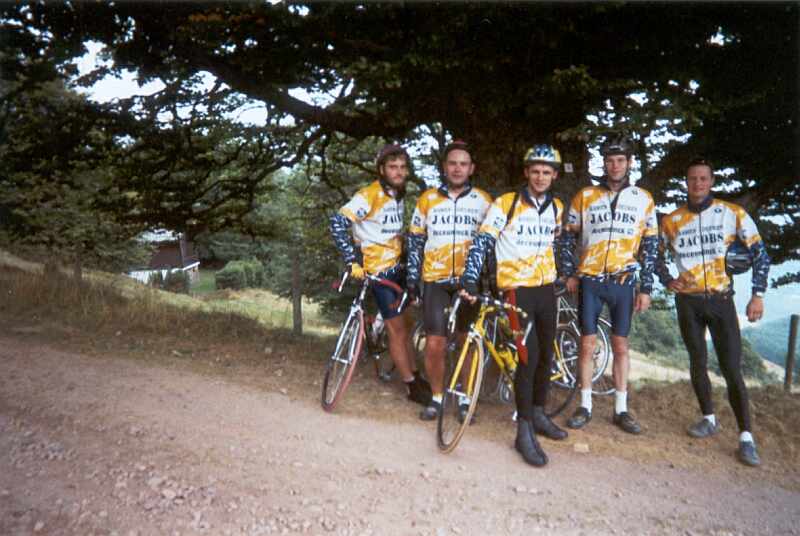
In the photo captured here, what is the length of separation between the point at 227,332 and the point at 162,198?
2198 mm

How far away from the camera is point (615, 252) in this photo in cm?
476

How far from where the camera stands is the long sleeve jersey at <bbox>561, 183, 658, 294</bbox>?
4.75 m

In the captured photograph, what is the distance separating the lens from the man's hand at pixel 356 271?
191 inches

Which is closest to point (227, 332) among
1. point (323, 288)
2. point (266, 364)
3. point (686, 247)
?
point (266, 364)

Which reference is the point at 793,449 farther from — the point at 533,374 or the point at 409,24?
the point at 409,24

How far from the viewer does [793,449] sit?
473 cm

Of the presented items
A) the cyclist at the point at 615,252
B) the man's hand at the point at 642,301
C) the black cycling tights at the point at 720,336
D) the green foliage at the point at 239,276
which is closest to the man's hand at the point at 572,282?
the cyclist at the point at 615,252

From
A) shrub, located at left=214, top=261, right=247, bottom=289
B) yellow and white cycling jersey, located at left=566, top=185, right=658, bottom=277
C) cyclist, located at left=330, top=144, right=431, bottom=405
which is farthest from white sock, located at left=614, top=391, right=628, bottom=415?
shrub, located at left=214, top=261, right=247, bottom=289

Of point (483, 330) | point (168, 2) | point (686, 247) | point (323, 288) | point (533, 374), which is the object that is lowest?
point (323, 288)

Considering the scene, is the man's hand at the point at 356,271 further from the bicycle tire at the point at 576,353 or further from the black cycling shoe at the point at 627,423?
the black cycling shoe at the point at 627,423

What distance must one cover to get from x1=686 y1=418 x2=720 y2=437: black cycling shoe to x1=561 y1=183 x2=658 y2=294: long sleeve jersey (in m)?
1.33

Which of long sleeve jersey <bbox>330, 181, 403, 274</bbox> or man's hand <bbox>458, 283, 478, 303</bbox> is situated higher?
long sleeve jersey <bbox>330, 181, 403, 274</bbox>

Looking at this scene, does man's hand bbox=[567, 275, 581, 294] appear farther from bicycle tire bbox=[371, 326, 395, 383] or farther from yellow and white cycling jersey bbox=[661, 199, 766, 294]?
bicycle tire bbox=[371, 326, 395, 383]

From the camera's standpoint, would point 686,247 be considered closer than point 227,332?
Yes
